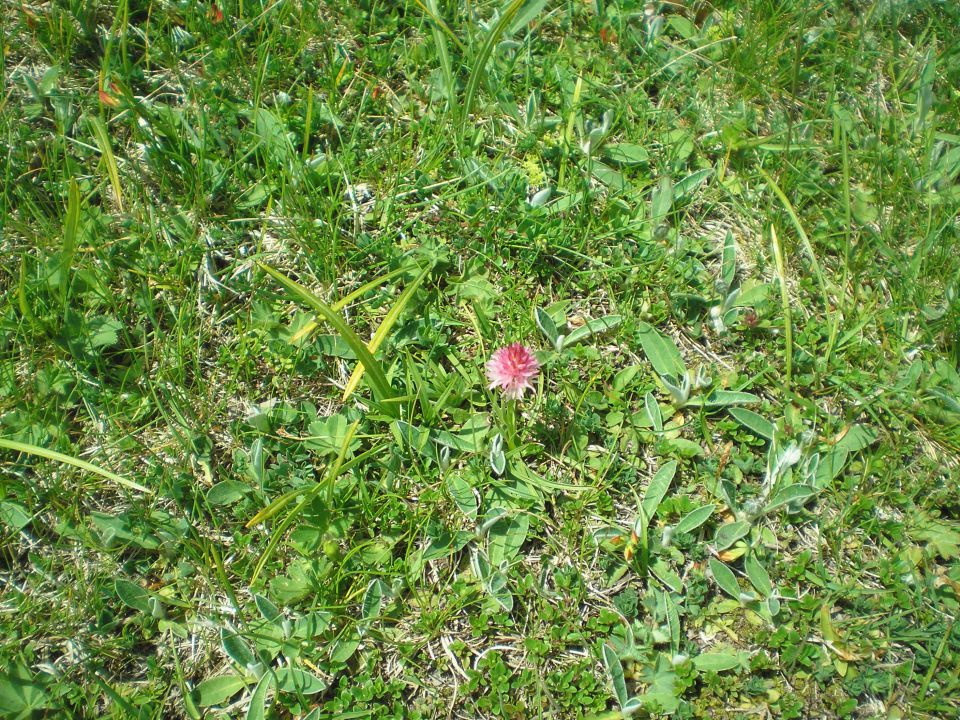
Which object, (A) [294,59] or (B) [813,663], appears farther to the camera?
(A) [294,59]

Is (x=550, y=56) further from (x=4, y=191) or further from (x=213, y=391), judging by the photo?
(x=4, y=191)

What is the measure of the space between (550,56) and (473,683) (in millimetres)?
2348

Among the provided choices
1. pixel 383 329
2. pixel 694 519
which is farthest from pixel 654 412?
pixel 383 329

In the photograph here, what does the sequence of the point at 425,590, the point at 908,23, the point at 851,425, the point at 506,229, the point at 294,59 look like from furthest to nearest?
the point at 908,23, the point at 294,59, the point at 506,229, the point at 851,425, the point at 425,590

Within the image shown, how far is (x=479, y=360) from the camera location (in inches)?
97.9

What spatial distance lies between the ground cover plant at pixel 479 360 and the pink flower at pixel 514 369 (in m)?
0.01

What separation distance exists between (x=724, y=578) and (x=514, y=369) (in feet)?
2.85

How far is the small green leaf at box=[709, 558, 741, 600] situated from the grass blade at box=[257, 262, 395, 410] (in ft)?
3.56

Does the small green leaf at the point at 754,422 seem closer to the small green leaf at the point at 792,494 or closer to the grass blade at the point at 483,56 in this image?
the small green leaf at the point at 792,494

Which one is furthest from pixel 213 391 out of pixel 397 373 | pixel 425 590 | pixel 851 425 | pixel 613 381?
pixel 851 425

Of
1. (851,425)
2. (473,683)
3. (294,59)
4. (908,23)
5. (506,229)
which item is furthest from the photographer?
(908,23)

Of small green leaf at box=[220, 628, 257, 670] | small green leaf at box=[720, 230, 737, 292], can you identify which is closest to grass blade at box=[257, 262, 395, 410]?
small green leaf at box=[220, 628, 257, 670]

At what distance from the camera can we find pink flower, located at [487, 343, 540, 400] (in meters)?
2.29

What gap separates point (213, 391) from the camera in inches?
96.7
